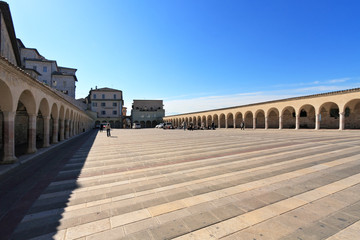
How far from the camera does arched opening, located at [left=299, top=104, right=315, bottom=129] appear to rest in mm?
28236

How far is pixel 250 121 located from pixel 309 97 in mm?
14376

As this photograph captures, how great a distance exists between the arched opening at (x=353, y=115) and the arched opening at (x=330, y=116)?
109 centimetres

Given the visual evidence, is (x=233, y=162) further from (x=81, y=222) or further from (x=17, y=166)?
(x=17, y=166)

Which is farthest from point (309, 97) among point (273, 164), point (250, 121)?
point (273, 164)

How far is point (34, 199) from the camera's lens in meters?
3.69

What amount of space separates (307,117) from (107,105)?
55326 mm

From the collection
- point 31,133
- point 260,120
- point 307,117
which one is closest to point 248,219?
point 31,133

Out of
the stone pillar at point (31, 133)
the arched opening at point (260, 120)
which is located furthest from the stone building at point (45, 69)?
the arched opening at point (260, 120)

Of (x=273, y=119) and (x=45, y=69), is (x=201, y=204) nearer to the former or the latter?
(x=273, y=119)

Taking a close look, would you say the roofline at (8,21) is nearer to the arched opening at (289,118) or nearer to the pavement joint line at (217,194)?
the pavement joint line at (217,194)

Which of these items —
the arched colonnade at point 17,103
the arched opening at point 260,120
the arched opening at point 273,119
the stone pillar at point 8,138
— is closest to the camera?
the arched colonnade at point 17,103

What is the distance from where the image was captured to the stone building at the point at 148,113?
209 feet

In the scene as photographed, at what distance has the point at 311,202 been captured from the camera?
323cm

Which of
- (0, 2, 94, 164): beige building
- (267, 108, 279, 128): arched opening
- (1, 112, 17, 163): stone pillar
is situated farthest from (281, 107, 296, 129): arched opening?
(1, 112, 17, 163): stone pillar
